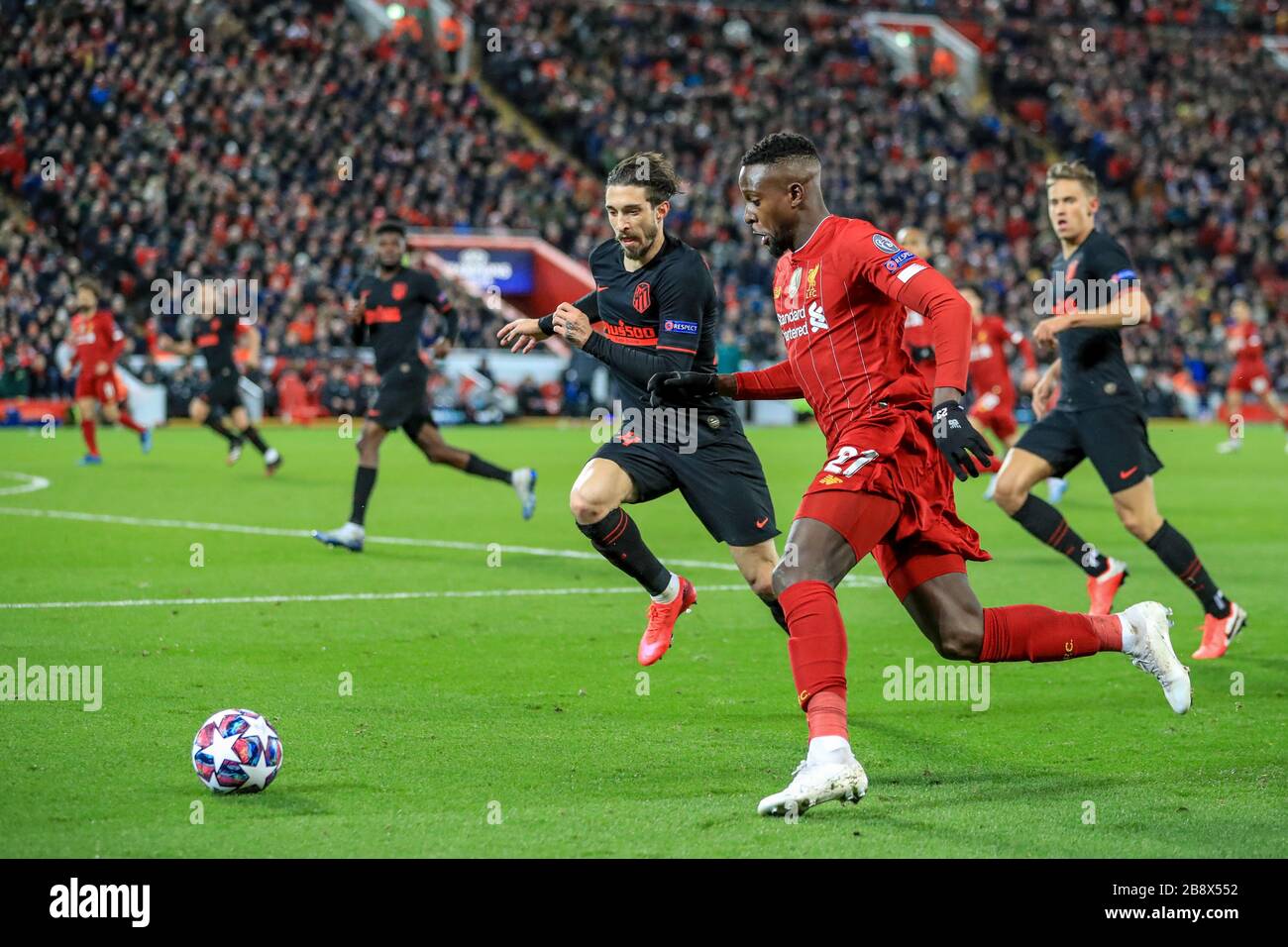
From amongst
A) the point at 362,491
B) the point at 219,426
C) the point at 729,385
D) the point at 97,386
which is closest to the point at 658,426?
the point at 729,385

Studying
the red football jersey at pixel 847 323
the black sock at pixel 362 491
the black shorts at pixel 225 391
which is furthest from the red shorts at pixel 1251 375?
the red football jersey at pixel 847 323

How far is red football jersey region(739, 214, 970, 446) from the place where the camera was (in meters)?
5.46

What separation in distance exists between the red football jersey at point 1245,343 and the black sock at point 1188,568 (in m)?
19.1

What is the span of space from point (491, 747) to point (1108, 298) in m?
4.47

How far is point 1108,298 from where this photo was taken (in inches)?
338

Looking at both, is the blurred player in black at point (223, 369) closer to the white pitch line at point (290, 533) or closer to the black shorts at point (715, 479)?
the white pitch line at point (290, 533)

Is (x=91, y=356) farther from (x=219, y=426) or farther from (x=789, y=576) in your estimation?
(x=789, y=576)

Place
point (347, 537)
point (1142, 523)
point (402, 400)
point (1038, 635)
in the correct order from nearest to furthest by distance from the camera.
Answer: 1. point (1038, 635)
2. point (1142, 523)
3. point (347, 537)
4. point (402, 400)

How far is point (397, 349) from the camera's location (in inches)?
527

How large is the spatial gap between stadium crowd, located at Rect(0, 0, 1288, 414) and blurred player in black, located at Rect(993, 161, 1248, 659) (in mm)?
20580

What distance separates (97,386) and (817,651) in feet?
61.1

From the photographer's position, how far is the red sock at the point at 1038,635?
18.3ft

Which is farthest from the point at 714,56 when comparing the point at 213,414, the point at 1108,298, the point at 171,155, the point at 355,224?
the point at 1108,298
